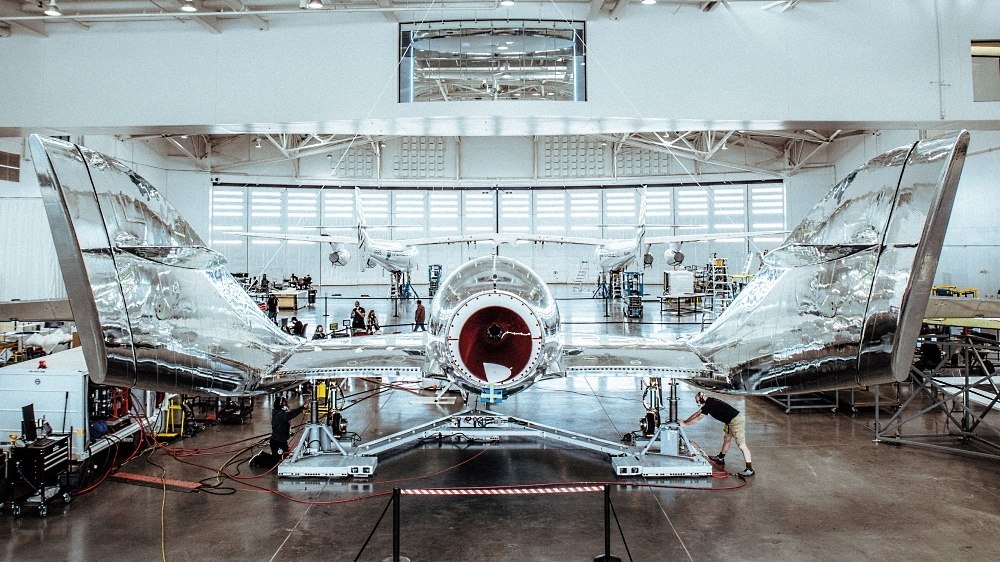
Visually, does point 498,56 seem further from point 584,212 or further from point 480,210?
point 584,212

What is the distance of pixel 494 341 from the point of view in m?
6.93

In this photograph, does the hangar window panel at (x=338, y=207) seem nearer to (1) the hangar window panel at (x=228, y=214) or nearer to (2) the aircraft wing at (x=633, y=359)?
(1) the hangar window panel at (x=228, y=214)

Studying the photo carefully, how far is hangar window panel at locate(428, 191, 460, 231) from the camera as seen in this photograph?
46000 mm

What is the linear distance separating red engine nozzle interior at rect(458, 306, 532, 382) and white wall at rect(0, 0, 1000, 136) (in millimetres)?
8215

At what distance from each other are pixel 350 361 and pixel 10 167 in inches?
1079

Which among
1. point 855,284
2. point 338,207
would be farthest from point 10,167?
point 855,284

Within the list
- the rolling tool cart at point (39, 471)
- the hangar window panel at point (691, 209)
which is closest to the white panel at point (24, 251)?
the rolling tool cart at point (39, 471)

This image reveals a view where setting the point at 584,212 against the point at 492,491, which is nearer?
the point at 492,491

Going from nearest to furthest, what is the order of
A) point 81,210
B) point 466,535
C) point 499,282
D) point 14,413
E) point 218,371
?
point 81,210, point 218,371, point 466,535, point 499,282, point 14,413

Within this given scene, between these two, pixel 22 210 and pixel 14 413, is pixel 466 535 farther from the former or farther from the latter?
pixel 22 210

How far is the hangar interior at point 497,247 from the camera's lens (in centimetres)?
669

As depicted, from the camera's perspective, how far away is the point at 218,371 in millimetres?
5945

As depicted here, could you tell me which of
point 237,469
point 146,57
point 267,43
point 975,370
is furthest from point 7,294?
point 975,370

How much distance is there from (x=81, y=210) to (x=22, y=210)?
22.6 m
